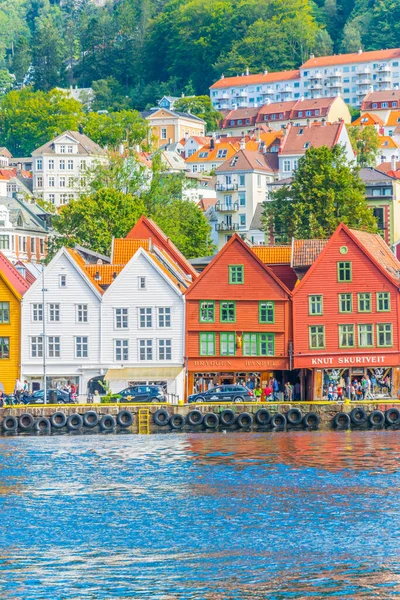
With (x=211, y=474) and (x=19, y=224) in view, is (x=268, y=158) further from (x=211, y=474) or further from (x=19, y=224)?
(x=211, y=474)

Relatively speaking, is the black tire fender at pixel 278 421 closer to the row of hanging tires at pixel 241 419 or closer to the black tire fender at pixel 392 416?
the row of hanging tires at pixel 241 419

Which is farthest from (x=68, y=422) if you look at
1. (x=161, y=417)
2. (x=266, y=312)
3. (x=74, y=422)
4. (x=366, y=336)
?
(x=366, y=336)

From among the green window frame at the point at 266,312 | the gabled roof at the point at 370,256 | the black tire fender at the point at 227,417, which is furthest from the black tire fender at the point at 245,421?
the gabled roof at the point at 370,256

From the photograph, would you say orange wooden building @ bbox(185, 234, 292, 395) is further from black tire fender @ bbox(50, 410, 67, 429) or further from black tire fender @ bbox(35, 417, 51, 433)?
black tire fender @ bbox(35, 417, 51, 433)

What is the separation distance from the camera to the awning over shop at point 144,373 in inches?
3711

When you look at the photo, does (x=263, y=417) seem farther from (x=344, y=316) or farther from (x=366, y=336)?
(x=344, y=316)

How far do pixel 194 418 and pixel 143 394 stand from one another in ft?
19.8

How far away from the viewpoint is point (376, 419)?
268 feet

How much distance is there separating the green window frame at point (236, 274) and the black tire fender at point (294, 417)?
16132 millimetres

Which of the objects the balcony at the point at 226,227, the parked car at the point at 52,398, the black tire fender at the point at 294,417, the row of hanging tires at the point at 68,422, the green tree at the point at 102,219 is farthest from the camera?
the balcony at the point at 226,227

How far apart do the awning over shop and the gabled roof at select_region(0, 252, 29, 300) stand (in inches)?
354

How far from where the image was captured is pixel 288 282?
99688mm

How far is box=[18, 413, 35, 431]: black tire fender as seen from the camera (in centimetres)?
8212

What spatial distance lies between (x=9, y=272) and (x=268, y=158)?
97229mm
